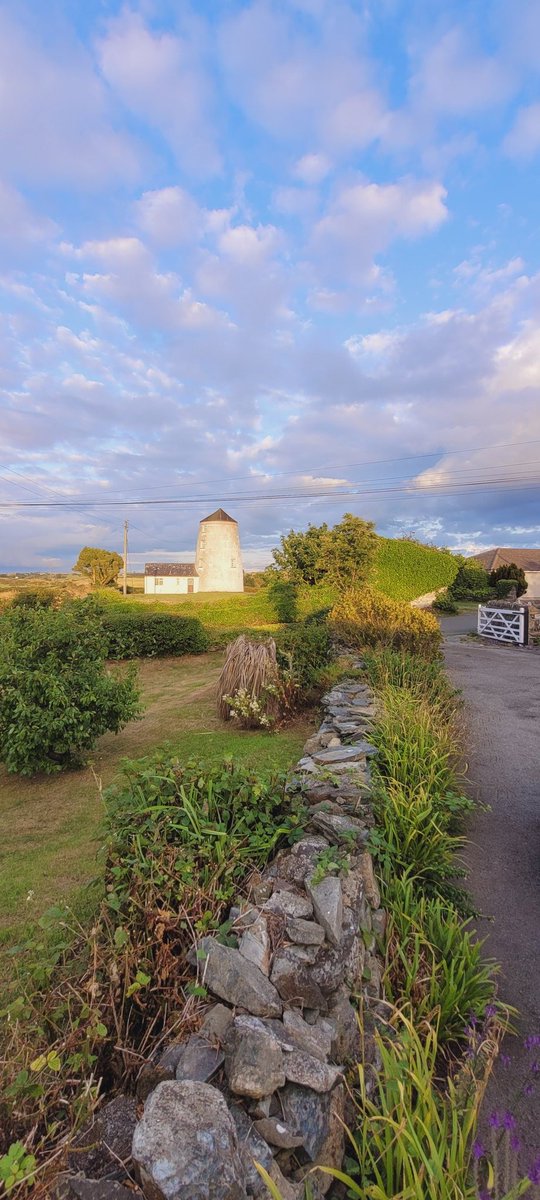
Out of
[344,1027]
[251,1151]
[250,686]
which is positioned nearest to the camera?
[251,1151]

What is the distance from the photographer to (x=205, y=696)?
27.3 ft

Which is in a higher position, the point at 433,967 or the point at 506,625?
the point at 506,625

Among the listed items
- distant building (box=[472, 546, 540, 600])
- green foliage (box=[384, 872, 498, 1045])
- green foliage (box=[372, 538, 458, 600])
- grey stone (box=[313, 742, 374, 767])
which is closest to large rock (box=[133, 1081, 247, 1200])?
green foliage (box=[384, 872, 498, 1045])

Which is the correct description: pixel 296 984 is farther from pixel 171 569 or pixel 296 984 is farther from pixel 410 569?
pixel 171 569

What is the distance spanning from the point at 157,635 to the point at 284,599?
21.2 ft

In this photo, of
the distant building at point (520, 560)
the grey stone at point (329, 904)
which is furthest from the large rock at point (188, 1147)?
the distant building at point (520, 560)

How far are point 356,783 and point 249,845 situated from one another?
870 mm

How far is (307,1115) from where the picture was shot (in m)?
1.36

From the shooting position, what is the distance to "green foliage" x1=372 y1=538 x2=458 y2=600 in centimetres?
2353

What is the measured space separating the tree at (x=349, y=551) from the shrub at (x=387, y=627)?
920cm

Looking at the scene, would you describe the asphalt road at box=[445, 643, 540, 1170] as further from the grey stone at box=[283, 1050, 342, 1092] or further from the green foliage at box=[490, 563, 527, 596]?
the green foliage at box=[490, 563, 527, 596]

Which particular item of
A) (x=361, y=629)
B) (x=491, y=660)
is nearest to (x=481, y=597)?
(x=491, y=660)

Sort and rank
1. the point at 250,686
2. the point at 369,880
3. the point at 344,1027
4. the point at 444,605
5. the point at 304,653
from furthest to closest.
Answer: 1. the point at 444,605
2. the point at 304,653
3. the point at 250,686
4. the point at 369,880
5. the point at 344,1027

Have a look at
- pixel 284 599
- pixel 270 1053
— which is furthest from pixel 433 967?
pixel 284 599
